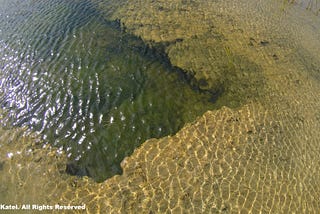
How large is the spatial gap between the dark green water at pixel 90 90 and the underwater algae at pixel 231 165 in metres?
0.61

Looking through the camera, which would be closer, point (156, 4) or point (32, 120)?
point (32, 120)

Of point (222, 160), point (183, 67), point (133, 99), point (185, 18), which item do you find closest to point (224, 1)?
point (185, 18)

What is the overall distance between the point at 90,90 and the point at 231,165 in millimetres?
6148

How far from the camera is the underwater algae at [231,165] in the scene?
8.27 metres

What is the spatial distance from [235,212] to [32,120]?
7.58 m

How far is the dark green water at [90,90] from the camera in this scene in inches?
387

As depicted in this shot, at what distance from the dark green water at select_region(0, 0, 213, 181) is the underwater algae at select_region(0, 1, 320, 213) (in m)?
0.61

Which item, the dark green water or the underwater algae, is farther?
the dark green water

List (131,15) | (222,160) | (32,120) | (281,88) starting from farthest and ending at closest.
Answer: (131,15) → (281,88) → (32,120) → (222,160)

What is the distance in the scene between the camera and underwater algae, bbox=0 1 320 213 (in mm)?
8266

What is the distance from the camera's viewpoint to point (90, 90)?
1150 centimetres

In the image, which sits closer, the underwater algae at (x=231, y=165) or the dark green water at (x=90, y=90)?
the underwater algae at (x=231, y=165)

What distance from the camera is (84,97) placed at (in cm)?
1123

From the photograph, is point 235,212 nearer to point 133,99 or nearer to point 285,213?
point 285,213
